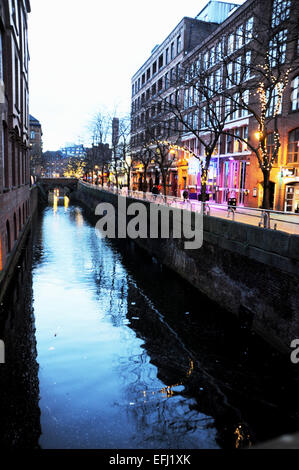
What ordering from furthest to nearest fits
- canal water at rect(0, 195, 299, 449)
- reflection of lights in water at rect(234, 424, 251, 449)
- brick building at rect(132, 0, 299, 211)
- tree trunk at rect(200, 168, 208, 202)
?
tree trunk at rect(200, 168, 208, 202) < brick building at rect(132, 0, 299, 211) < canal water at rect(0, 195, 299, 449) < reflection of lights in water at rect(234, 424, 251, 449)

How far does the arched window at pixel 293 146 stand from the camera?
2649cm

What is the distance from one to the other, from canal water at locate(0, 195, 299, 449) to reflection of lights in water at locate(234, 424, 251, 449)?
0.8 inches

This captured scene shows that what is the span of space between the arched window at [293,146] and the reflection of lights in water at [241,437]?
74.4 ft

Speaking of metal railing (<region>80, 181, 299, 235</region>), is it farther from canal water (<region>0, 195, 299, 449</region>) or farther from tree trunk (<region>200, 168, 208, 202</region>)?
canal water (<region>0, 195, 299, 449</region>)

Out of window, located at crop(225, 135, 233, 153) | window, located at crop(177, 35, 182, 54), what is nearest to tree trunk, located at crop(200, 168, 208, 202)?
window, located at crop(225, 135, 233, 153)

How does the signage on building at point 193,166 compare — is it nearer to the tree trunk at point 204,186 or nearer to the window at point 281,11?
the tree trunk at point 204,186

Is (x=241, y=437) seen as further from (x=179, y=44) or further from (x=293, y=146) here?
(x=179, y=44)

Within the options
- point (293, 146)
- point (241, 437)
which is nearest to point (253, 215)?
point (241, 437)

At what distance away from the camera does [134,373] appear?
405 inches

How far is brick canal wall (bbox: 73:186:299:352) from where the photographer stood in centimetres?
1071

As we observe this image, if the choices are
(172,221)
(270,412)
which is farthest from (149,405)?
(172,221)

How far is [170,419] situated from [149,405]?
70 centimetres

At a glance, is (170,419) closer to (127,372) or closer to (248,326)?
(127,372)

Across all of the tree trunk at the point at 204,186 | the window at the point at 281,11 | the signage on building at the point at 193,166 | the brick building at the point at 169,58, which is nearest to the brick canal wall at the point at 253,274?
the tree trunk at the point at 204,186
